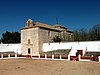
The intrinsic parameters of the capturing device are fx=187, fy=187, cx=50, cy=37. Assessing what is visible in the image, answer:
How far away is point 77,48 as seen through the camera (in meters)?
36.1

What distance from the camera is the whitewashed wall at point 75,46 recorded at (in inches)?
1351

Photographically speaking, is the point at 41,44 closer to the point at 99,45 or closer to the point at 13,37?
the point at 99,45

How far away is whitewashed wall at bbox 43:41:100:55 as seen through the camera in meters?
34.3

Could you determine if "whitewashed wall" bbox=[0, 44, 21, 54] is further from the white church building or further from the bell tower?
the bell tower

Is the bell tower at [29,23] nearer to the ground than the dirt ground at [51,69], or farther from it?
farther from it

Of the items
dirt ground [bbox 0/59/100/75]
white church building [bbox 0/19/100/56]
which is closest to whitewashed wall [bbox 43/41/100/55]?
white church building [bbox 0/19/100/56]

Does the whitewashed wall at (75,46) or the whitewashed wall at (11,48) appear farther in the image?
the whitewashed wall at (11,48)

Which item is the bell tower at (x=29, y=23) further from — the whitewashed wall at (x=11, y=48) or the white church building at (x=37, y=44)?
the whitewashed wall at (x=11, y=48)

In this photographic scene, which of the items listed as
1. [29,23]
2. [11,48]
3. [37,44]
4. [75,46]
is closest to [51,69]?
[75,46]

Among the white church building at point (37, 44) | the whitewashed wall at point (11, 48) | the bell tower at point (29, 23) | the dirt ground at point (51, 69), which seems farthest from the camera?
the whitewashed wall at point (11, 48)

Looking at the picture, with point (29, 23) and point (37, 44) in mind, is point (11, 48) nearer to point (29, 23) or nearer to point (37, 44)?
point (29, 23)

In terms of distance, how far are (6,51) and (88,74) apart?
3213cm

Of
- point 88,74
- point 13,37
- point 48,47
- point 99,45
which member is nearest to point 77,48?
point 99,45

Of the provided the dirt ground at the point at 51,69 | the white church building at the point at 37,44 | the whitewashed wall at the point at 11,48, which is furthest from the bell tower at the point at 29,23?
the dirt ground at the point at 51,69
